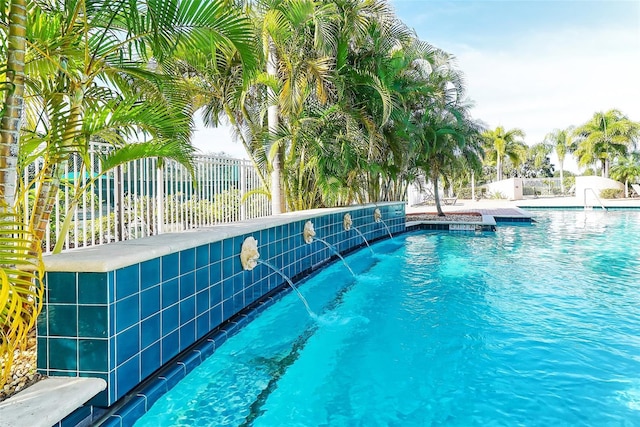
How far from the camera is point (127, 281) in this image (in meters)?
2.61

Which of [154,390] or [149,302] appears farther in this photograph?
[149,302]

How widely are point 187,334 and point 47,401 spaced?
1.31 m

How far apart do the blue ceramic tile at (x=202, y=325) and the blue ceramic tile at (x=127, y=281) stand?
929mm

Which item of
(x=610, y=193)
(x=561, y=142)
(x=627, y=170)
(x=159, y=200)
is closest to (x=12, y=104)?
(x=159, y=200)

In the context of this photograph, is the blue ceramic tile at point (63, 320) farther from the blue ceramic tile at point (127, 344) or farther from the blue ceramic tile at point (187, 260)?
the blue ceramic tile at point (187, 260)

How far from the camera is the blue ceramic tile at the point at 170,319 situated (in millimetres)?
3016

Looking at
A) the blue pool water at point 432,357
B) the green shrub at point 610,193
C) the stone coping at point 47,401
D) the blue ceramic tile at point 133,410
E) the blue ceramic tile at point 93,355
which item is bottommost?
the blue pool water at point 432,357

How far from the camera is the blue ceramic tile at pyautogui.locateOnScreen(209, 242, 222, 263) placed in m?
3.74

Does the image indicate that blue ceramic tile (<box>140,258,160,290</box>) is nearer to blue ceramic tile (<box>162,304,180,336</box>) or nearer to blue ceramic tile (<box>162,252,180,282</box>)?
blue ceramic tile (<box>162,252,180,282</box>)

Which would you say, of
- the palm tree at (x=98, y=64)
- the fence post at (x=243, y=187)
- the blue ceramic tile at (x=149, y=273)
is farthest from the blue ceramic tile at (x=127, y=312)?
the fence post at (x=243, y=187)

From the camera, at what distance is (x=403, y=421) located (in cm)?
265

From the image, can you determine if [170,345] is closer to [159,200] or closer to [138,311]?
[138,311]

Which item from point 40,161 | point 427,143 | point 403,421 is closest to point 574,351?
point 403,421

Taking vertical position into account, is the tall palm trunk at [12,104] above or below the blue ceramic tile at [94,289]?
above
